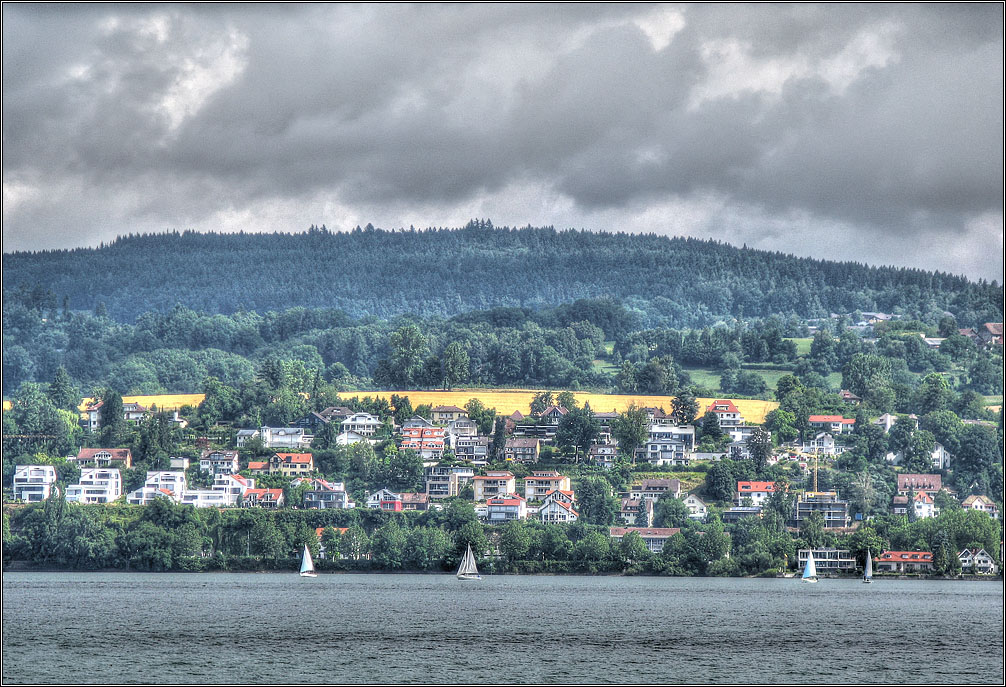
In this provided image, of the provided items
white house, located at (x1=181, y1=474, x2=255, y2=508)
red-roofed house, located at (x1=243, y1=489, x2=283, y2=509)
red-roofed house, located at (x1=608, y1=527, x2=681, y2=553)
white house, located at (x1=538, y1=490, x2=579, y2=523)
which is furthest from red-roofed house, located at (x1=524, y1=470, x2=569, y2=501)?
white house, located at (x1=181, y1=474, x2=255, y2=508)

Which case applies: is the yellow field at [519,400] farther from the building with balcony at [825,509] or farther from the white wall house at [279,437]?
the building with balcony at [825,509]

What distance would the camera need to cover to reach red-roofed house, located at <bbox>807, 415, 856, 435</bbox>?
232 feet

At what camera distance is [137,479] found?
65750 mm

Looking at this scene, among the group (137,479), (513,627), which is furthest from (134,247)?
(513,627)

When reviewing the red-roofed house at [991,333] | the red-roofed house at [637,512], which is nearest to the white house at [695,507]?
the red-roofed house at [637,512]

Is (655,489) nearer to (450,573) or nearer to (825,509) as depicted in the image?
(825,509)

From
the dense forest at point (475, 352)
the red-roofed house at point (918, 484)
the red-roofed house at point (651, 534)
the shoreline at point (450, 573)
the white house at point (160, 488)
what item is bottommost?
the shoreline at point (450, 573)

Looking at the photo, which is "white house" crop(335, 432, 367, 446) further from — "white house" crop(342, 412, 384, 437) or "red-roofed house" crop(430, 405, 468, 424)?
"red-roofed house" crop(430, 405, 468, 424)

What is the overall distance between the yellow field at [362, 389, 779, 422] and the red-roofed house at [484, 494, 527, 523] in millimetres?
12742

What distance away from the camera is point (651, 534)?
184 ft

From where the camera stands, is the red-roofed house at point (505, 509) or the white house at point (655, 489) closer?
the red-roofed house at point (505, 509)

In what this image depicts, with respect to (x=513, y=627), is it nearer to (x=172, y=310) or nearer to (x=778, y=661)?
(x=778, y=661)

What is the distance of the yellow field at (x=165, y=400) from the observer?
77625 mm

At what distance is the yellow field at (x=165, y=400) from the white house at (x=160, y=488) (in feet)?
37.3
